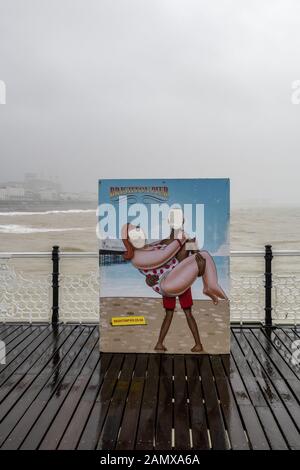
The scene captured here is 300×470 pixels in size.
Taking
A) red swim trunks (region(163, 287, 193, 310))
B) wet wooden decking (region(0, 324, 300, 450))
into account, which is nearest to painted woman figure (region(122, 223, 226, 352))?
red swim trunks (region(163, 287, 193, 310))

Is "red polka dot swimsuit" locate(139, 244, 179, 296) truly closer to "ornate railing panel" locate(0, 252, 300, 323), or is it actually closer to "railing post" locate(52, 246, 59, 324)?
"ornate railing panel" locate(0, 252, 300, 323)

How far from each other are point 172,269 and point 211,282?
1.41ft

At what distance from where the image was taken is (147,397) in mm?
3293

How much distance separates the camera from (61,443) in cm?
257

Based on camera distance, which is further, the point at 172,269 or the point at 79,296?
the point at 79,296

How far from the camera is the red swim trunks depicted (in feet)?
14.3

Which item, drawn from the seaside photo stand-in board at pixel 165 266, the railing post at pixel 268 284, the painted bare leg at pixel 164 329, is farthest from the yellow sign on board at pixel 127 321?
the railing post at pixel 268 284

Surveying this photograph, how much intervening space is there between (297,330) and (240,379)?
183 centimetres

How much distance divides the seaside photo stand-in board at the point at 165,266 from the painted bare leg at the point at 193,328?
0.03ft

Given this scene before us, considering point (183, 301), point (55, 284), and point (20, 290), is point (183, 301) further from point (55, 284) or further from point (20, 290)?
point (20, 290)

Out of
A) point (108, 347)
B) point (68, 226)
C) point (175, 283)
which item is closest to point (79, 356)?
point (108, 347)

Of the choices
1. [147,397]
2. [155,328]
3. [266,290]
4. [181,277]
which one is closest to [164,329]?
[155,328]

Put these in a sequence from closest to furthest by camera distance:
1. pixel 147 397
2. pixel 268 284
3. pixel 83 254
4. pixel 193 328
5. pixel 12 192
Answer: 1. pixel 147 397
2. pixel 193 328
3. pixel 268 284
4. pixel 83 254
5. pixel 12 192
